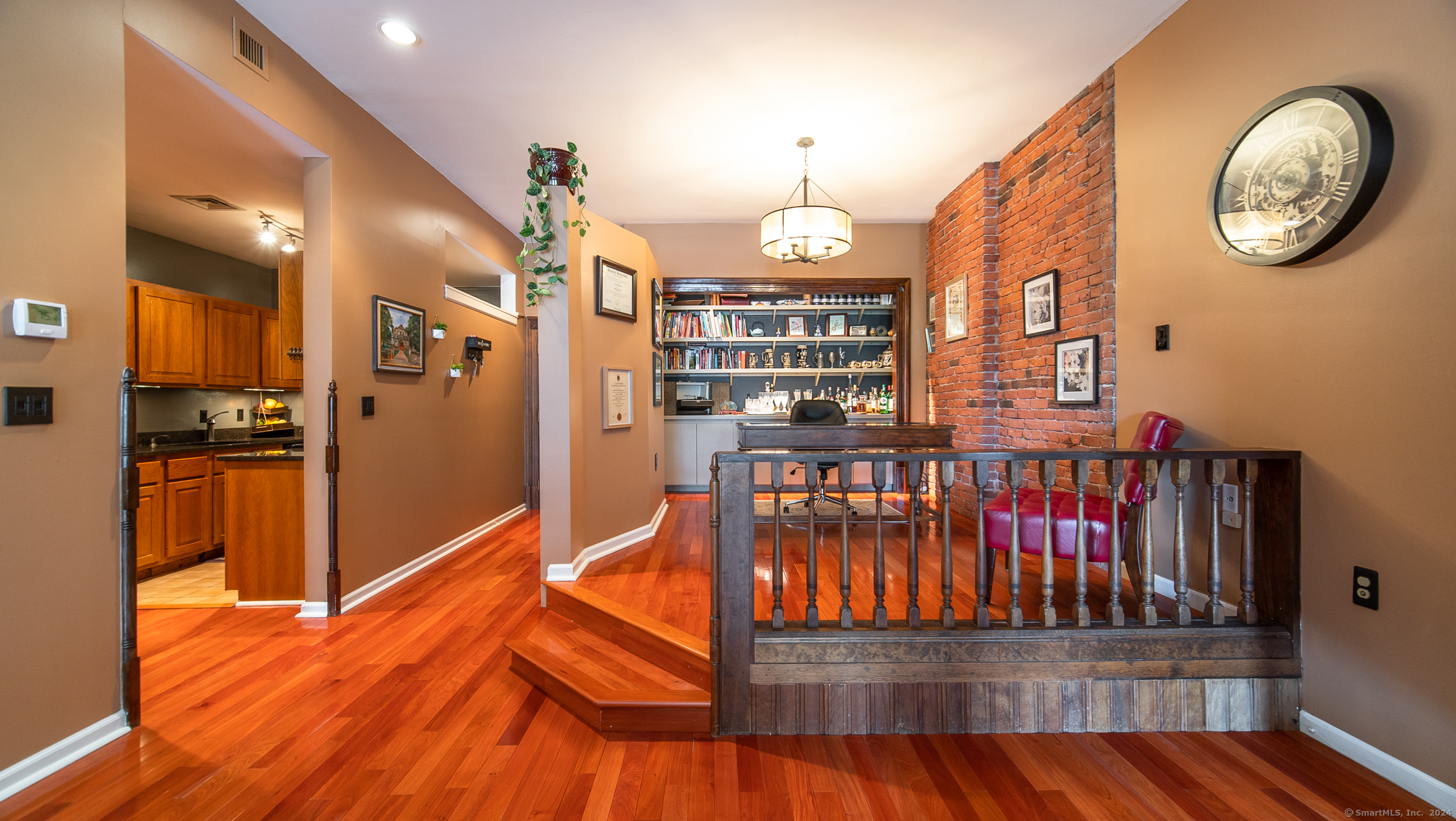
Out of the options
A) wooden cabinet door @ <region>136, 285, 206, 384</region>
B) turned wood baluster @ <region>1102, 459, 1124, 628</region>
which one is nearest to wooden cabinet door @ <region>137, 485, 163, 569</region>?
wooden cabinet door @ <region>136, 285, 206, 384</region>

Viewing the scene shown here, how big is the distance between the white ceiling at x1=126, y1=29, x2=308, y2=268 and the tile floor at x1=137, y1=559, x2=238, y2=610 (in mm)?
2488

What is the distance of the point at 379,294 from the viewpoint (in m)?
3.32

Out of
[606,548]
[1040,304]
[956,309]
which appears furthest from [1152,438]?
[606,548]

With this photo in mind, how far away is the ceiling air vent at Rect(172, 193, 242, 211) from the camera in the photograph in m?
3.69

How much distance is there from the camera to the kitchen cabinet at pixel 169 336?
3959 mm

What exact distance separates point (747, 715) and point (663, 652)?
468mm

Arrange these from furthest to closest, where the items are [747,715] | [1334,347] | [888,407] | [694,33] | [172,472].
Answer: [888,407]
[172,472]
[694,33]
[747,715]
[1334,347]

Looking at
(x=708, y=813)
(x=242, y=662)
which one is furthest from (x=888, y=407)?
(x=242, y=662)

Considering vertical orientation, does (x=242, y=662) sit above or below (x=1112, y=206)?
Answer: below

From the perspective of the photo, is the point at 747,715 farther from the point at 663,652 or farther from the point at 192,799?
the point at 192,799

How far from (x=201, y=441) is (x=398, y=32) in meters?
4.35

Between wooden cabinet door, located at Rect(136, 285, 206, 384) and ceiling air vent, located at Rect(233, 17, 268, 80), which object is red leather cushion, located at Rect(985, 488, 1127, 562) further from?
wooden cabinet door, located at Rect(136, 285, 206, 384)

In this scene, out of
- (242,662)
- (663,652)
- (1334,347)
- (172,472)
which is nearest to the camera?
(1334,347)

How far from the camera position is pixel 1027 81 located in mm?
3123
